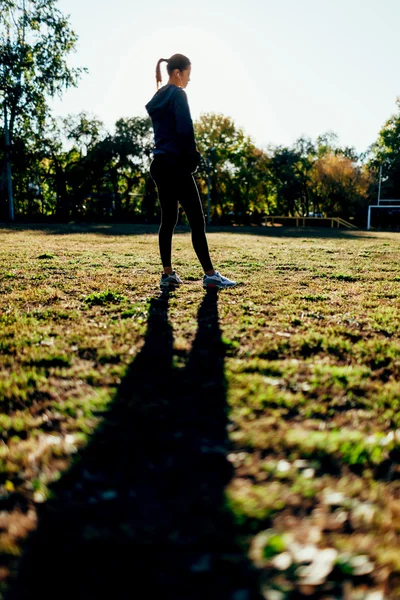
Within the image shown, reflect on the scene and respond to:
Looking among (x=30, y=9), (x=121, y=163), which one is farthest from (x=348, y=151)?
(x=30, y=9)

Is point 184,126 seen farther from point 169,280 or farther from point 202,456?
point 202,456

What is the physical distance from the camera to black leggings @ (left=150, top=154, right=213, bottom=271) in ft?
18.4

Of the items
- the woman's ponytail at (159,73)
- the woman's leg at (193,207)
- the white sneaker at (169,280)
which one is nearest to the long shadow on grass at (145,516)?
the woman's leg at (193,207)

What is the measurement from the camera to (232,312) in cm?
487

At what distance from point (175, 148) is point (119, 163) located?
44880 mm

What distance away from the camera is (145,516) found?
1.73 meters

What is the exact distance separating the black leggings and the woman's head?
95 cm

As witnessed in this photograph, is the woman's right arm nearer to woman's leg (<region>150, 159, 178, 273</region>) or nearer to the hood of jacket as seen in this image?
the hood of jacket

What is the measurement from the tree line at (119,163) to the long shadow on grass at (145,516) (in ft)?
115

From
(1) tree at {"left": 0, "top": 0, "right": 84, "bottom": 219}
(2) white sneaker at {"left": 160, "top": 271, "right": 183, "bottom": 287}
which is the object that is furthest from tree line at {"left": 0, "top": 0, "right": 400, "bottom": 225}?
(2) white sneaker at {"left": 160, "top": 271, "right": 183, "bottom": 287}

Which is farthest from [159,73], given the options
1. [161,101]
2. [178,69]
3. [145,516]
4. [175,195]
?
[145,516]

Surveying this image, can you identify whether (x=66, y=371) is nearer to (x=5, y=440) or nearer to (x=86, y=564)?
(x=5, y=440)

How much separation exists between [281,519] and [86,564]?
0.71 m

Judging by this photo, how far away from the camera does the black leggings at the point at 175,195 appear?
562 centimetres
